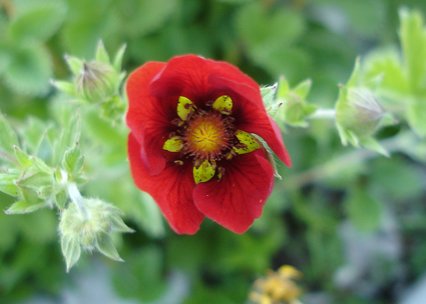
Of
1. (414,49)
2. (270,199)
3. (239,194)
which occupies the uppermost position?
(239,194)

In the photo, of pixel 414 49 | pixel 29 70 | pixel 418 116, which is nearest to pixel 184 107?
pixel 418 116

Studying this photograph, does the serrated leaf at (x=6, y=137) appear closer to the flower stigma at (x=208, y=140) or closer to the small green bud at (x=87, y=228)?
the small green bud at (x=87, y=228)

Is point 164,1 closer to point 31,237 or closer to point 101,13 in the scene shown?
point 101,13

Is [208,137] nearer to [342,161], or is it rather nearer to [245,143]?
[245,143]

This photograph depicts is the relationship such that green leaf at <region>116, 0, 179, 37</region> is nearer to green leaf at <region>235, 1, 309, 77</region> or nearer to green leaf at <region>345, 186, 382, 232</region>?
green leaf at <region>235, 1, 309, 77</region>

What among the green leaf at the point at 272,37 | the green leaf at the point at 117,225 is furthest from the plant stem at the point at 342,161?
the green leaf at the point at 117,225

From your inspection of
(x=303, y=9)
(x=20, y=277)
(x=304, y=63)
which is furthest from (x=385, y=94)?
(x=20, y=277)
